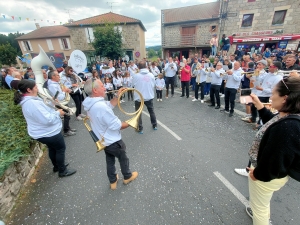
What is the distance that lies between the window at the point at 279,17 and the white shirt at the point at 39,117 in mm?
21658

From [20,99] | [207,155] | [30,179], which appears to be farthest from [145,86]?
[30,179]

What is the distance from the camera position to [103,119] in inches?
84.4

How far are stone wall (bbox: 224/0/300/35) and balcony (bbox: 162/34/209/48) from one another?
373 centimetres

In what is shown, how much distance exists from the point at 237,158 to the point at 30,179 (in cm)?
458

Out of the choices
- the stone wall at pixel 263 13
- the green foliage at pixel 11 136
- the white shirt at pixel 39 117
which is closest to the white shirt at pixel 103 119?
the white shirt at pixel 39 117

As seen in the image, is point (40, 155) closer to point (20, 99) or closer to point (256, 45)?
point (20, 99)

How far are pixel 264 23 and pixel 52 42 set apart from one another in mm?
32172

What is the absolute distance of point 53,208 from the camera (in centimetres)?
246

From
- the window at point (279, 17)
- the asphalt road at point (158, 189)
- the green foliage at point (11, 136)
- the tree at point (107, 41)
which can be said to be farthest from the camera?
the tree at point (107, 41)

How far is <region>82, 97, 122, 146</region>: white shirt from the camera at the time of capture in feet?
6.88

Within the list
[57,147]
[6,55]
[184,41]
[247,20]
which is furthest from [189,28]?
[6,55]

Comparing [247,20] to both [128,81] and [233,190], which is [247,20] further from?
[233,190]

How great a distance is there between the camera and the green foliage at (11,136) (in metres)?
2.59

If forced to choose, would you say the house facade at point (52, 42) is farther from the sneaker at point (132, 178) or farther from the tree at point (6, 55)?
the sneaker at point (132, 178)
